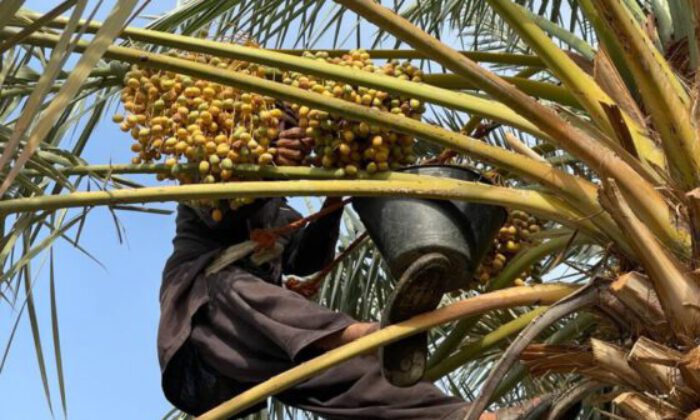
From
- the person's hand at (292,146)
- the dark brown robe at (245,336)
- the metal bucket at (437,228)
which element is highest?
the person's hand at (292,146)

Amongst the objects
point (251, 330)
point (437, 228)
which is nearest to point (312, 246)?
point (251, 330)

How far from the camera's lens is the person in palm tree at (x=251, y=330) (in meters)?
2.57

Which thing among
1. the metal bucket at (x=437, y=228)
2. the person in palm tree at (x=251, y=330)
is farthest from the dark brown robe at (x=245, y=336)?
the metal bucket at (x=437, y=228)

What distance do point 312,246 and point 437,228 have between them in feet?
1.96

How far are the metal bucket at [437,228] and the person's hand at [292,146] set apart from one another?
150 mm

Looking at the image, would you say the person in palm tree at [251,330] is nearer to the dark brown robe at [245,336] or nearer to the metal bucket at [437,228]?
the dark brown robe at [245,336]

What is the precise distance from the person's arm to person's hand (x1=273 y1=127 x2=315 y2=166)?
425 millimetres

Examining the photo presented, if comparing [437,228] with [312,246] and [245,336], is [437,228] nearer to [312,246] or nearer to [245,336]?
[245,336]

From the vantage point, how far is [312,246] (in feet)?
9.66

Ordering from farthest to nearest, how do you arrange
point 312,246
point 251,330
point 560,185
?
point 312,246 → point 251,330 → point 560,185

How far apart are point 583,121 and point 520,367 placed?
67 cm

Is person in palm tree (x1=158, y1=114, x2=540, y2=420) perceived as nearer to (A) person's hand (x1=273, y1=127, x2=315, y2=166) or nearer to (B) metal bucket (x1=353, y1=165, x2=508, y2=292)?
(A) person's hand (x1=273, y1=127, x2=315, y2=166)

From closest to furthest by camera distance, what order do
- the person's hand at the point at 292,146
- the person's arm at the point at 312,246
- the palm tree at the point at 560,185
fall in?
the palm tree at the point at 560,185, the person's hand at the point at 292,146, the person's arm at the point at 312,246

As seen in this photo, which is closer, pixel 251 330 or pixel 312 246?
pixel 251 330
